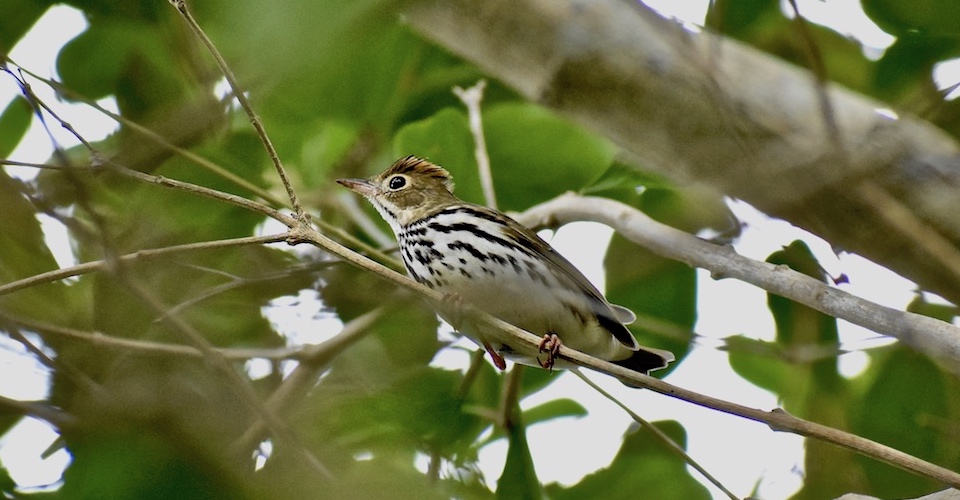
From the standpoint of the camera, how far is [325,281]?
7.75 ft

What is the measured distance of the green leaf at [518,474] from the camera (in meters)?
2.37

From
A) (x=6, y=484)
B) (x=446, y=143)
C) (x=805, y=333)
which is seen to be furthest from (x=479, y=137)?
(x=6, y=484)

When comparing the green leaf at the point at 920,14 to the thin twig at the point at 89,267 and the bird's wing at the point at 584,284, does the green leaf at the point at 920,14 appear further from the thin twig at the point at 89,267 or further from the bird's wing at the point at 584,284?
the thin twig at the point at 89,267

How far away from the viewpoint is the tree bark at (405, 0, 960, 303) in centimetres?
198

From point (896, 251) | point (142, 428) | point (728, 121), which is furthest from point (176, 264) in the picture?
point (896, 251)

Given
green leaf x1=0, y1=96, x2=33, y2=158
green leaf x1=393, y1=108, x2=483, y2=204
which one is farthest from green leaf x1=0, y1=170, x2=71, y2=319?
green leaf x1=393, y1=108, x2=483, y2=204

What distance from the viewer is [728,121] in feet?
6.82

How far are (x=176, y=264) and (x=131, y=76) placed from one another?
945 millimetres

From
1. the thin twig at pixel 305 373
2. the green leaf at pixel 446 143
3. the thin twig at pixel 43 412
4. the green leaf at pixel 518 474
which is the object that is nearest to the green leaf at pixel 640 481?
the green leaf at pixel 518 474

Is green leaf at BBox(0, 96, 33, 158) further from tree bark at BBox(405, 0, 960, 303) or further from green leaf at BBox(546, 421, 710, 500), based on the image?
green leaf at BBox(546, 421, 710, 500)

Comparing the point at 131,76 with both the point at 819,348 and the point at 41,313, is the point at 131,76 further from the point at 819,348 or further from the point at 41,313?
the point at 819,348

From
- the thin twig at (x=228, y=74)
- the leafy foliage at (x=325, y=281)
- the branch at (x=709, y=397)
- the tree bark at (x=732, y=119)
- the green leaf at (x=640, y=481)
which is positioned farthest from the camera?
the green leaf at (x=640, y=481)

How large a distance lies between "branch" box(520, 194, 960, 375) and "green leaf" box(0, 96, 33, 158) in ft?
4.37

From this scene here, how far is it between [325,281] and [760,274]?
3.06 ft
